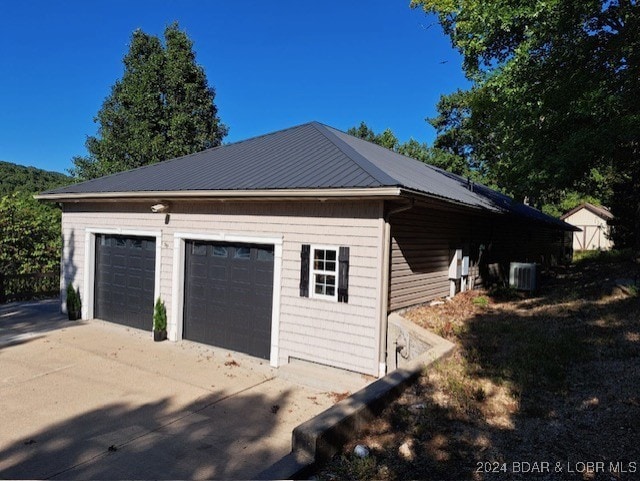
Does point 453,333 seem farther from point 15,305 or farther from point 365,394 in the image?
point 15,305

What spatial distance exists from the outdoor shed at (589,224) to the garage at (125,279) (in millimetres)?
38577

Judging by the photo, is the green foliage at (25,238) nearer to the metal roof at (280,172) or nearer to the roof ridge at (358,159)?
the metal roof at (280,172)

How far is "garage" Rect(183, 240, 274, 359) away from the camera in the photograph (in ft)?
28.0

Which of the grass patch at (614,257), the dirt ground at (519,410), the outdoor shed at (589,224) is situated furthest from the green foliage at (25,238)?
the outdoor shed at (589,224)

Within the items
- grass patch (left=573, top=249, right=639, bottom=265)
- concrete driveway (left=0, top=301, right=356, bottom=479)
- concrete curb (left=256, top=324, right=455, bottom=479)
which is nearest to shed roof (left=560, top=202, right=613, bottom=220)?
grass patch (left=573, top=249, right=639, bottom=265)

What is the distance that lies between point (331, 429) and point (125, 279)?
8713 millimetres

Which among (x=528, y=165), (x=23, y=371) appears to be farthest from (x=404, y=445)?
(x=528, y=165)

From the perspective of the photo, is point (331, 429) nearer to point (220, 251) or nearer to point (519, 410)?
point (519, 410)

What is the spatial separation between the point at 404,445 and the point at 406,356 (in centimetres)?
325

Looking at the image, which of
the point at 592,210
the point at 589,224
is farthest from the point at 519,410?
the point at 589,224

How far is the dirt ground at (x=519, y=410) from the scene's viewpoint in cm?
359

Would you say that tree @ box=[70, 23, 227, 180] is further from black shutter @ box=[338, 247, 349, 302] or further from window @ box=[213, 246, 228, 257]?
black shutter @ box=[338, 247, 349, 302]

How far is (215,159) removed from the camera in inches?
448

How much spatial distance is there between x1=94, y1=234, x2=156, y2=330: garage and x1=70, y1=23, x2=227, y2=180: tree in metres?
11.2
